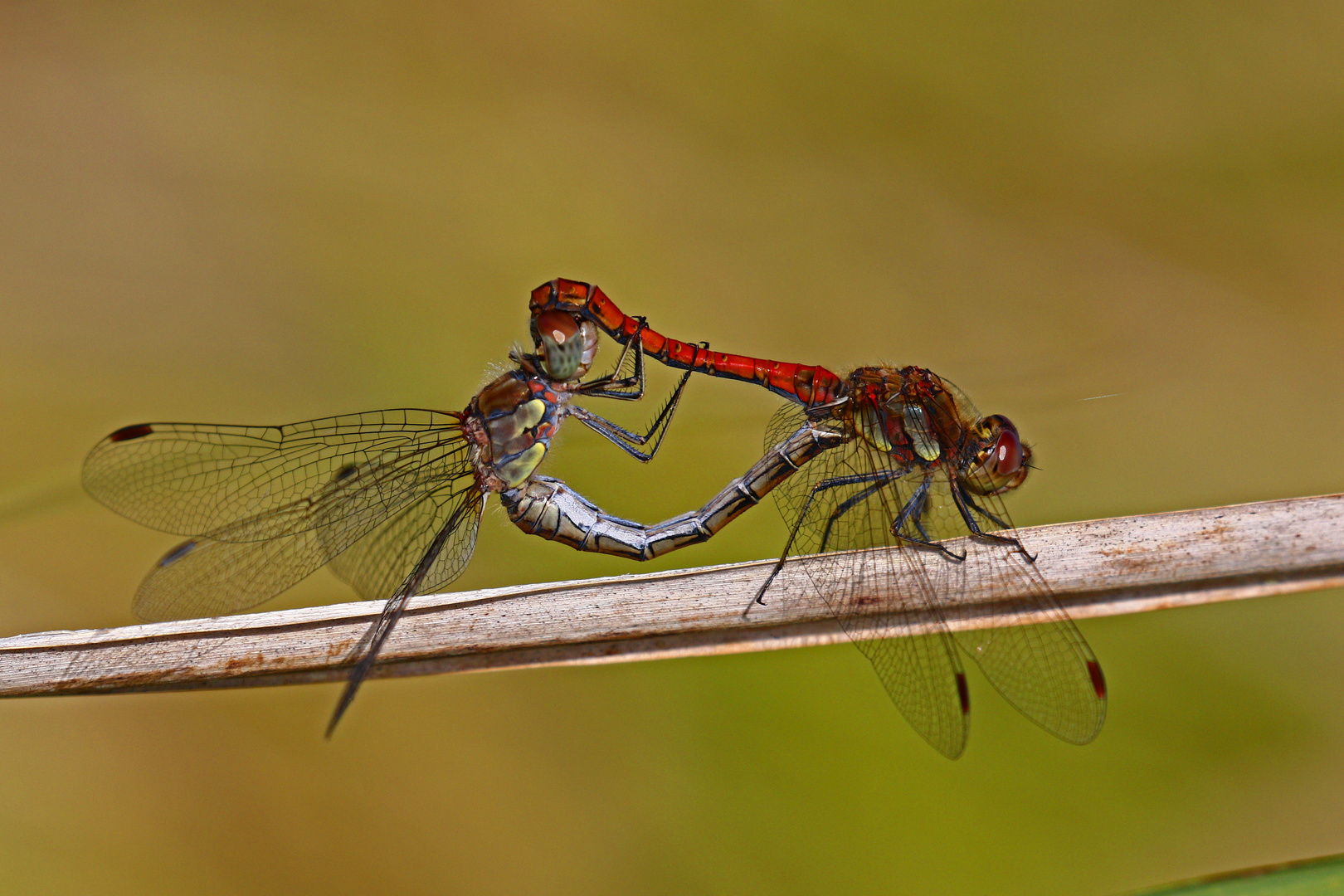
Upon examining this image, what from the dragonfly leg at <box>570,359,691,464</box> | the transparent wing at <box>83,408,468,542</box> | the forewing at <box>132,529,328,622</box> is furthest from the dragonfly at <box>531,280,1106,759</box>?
the forewing at <box>132,529,328,622</box>

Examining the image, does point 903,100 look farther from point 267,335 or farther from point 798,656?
point 267,335

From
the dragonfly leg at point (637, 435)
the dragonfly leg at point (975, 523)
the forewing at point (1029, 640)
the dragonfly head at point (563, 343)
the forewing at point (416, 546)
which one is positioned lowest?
the forewing at point (1029, 640)

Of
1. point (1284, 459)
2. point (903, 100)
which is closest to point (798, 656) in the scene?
point (1284, 459)

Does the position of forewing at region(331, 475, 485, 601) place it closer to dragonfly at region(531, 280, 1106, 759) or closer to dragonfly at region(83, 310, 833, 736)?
dragonfly at region(83, 310, 833, 736)

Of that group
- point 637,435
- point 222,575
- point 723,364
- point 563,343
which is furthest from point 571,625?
point 222,575

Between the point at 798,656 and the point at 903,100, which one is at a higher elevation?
the point at 903,100

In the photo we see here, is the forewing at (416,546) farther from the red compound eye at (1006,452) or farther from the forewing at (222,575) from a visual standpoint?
the red compound eye at (1006,452)

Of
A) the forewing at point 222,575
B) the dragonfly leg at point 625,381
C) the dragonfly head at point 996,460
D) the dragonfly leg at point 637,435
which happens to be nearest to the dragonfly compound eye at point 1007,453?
the dragonfly head at point 996,460
